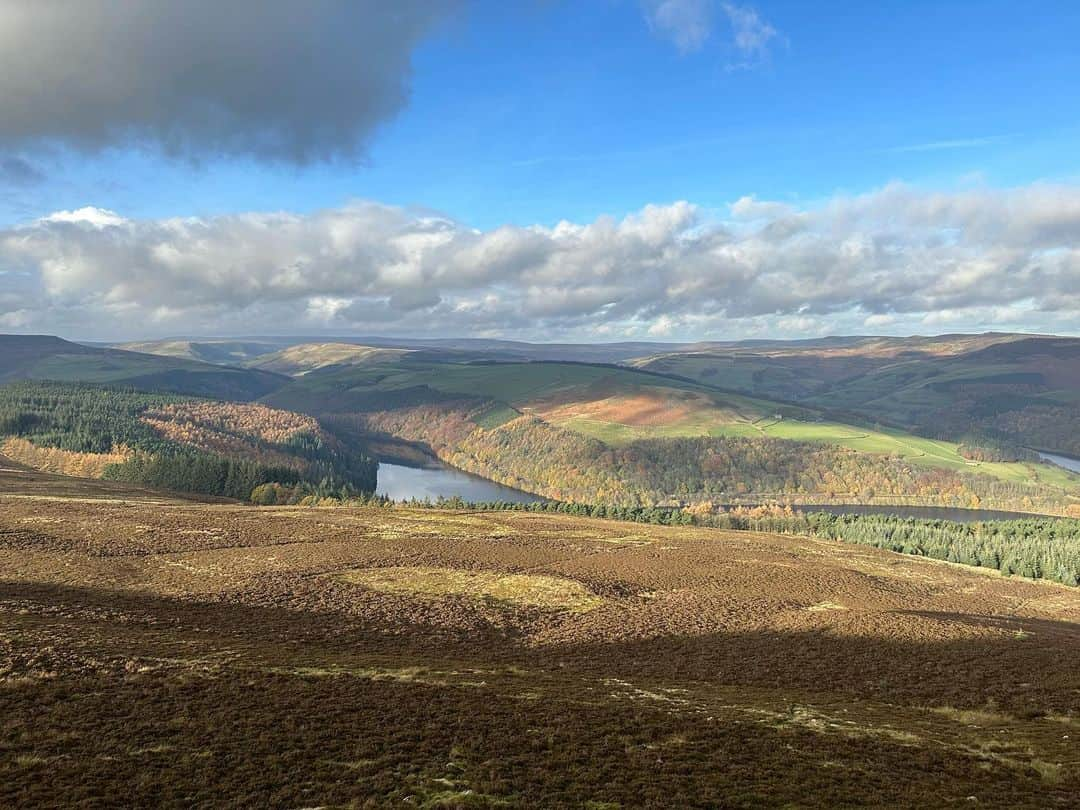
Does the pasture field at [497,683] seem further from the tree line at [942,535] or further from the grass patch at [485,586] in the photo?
the tree line at [942,535]

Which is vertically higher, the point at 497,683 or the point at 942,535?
the point at 497,683

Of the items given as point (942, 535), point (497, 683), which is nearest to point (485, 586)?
point (497, 683)

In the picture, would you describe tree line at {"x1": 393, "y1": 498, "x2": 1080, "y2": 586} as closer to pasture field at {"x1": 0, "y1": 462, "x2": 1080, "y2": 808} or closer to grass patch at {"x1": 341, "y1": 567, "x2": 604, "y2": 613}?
pasture field at {"x1": 0, "y1": 462, "x2": 1080, "y2": 808}

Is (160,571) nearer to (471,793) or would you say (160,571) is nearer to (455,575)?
(455,575)

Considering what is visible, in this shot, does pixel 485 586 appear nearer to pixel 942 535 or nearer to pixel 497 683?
pixel 497 683

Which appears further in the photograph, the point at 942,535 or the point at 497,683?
the point at 942,535

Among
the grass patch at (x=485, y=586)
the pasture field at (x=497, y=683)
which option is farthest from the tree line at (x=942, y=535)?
the grass patch at (x=485, y=586)

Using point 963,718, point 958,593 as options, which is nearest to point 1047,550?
point 958,593
